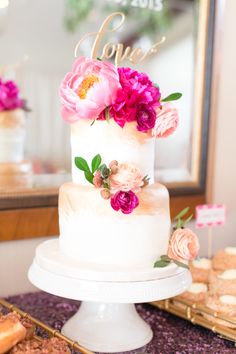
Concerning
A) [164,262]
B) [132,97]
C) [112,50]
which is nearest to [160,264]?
[164,262]

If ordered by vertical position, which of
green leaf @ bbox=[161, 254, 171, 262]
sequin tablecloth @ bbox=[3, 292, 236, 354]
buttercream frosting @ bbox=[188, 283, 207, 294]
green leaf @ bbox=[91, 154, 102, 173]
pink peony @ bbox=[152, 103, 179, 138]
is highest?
pink peony @ bbox=[152, 103, 179, 138]

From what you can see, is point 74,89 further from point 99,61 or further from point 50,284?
point 50,284

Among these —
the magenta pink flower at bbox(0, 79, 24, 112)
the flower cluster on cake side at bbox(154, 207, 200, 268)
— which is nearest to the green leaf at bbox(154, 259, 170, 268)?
the flower cluster on cake side at bbox(154, 207, 200, 268)

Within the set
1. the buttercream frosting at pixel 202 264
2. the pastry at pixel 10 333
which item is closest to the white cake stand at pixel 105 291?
the pastry at pixel 10 333

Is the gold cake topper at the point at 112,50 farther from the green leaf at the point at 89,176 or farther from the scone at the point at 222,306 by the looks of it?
the scone at the point at 222,306

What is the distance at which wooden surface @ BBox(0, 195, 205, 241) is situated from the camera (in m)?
1.28

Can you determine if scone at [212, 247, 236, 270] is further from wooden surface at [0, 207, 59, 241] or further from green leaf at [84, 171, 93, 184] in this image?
green leaf at [84, 171, 93, 184]

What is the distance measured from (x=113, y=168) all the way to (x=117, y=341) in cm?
36

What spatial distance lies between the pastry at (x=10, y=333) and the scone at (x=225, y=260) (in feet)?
2.13

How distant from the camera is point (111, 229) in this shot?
95 centimetres

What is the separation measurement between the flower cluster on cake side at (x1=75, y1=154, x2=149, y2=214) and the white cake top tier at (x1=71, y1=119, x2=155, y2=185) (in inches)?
0.9

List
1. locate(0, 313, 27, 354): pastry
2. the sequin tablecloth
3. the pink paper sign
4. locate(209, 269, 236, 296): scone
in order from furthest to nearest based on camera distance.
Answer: the pink paper sign, locate(209, 269, 236, 296): scone, the sequin tablecloth, locate(0, 313, 27, 354): pastry

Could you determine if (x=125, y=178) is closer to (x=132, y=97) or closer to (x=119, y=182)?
(x=119, y=182)

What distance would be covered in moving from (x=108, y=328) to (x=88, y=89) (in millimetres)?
489
